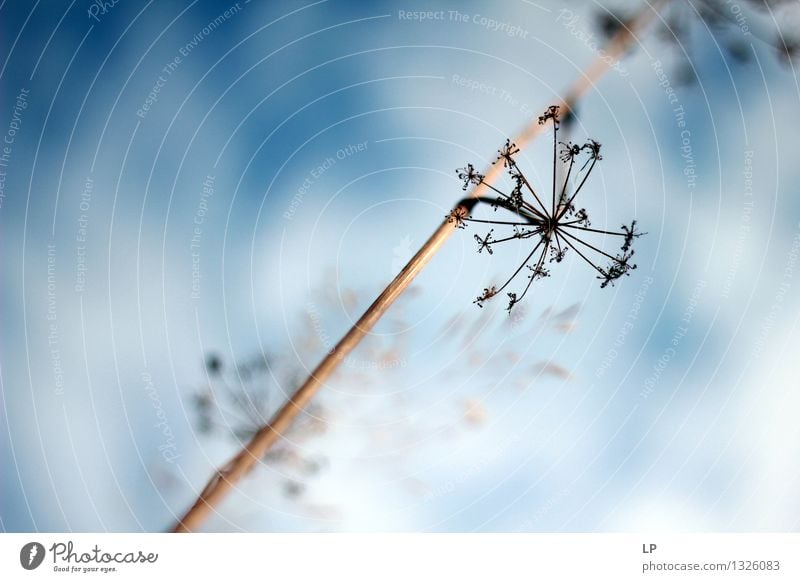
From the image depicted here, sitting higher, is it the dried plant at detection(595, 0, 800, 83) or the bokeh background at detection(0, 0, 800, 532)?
the dried plant at detection(595, 0, 800, 83)

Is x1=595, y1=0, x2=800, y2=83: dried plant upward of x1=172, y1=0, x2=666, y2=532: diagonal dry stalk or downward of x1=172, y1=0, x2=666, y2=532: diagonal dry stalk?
upward

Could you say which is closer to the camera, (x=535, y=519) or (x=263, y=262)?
(x=535, y=519)

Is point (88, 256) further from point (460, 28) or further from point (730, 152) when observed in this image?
point (730, 152)

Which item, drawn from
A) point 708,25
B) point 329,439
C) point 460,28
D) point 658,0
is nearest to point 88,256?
point 329,439

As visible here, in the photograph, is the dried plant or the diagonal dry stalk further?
the dried plant

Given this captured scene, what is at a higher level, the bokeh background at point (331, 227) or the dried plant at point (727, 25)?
the dried plant at point (727, 25)

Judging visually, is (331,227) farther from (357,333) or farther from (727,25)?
(727,25)
